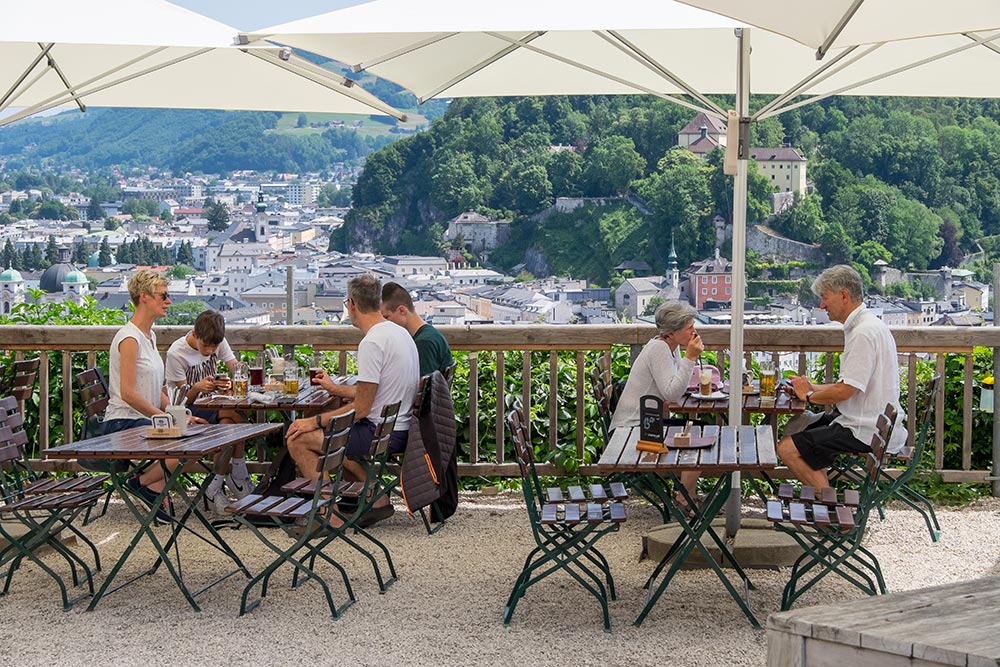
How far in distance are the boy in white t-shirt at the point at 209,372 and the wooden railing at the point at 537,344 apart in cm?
28

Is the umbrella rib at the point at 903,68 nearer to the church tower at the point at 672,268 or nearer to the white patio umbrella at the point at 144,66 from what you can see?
the white patio umbrella at the point at 144,66

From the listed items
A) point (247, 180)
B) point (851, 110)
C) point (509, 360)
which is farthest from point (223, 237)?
point (509, 360)

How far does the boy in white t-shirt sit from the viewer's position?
21.0ft

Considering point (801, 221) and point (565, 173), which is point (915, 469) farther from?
point (565, 173)

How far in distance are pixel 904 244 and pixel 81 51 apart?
86.1 feet

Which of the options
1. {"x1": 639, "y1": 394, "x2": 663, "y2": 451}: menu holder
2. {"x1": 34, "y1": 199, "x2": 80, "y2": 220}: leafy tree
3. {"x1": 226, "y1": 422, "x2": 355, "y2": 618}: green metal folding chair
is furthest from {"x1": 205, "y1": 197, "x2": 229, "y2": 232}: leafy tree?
{"x1": 639, "y1": 394, "x2": 663, "y2": 451}: menu holder

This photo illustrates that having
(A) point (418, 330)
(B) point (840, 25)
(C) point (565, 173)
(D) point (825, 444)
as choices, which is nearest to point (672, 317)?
(D) point (825, 444)

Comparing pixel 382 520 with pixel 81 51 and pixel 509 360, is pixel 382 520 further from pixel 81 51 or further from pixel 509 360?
pixel 81 51

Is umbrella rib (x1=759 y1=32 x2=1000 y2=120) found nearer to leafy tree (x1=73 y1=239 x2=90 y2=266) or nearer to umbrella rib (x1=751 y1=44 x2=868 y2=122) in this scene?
umbrella rib (x1=751 y1=44 x2=868 y2=122)

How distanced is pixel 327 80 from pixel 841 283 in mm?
2934

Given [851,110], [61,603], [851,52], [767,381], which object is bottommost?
[61,603]

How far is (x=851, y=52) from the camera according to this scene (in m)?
6.02

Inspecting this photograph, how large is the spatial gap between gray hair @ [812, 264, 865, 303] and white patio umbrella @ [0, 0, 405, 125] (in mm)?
2539

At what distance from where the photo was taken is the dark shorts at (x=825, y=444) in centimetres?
556
